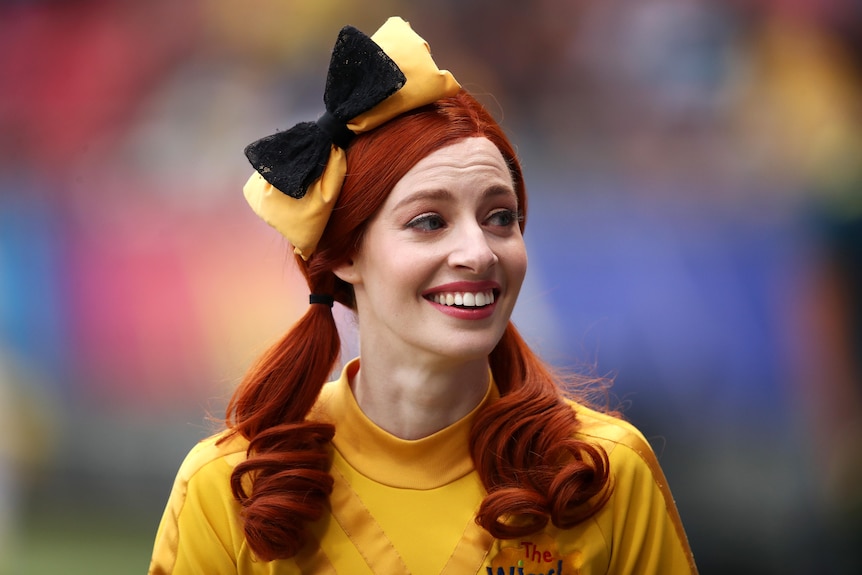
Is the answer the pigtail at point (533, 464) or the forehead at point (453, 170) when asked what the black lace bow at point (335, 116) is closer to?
the forehead at point (453, 170)

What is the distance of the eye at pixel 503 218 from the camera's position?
2088 mm

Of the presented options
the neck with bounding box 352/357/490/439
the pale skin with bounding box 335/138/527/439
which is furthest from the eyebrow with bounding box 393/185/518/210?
the neck with bounding box 352/357/490/439

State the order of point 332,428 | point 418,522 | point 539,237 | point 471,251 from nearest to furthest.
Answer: point 471,251 → point 418,522 → point 332,428 → point 539,237

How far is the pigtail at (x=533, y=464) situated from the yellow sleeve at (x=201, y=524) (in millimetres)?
527

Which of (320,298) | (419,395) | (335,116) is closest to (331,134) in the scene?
(335,116)

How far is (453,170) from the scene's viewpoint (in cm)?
202

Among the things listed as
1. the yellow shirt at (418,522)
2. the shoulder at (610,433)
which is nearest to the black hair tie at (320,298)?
the yellow shirt at (418,522)

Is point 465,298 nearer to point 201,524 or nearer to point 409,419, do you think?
point 409,419

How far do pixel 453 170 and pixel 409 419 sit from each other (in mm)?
536

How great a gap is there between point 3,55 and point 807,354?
3.03 metres

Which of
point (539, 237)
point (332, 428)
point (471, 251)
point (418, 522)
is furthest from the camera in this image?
point (539, 237)

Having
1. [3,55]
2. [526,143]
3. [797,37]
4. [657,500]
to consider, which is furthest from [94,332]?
[797,37]

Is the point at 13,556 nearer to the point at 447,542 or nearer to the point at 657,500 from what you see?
the point at 447,542

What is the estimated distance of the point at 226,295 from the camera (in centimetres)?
362
